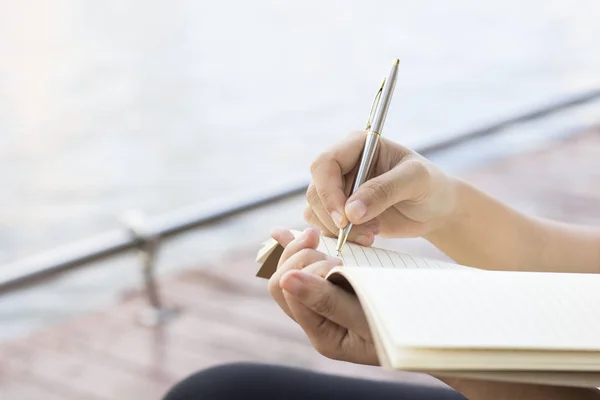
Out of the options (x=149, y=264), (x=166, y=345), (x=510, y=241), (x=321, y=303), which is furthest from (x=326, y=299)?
(x=149, y=264)

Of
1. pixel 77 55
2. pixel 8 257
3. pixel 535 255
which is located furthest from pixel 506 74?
pixel 535 255

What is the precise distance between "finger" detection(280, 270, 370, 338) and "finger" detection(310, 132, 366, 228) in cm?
15

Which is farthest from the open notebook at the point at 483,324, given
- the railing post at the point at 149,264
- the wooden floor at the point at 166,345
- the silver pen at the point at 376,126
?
the railing post at the point at 149,264

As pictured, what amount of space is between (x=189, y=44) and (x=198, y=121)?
134 centimetres

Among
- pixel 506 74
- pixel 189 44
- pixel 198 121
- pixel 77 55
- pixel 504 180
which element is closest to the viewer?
pixel 504 180

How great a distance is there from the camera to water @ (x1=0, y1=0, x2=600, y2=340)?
9.39 ft

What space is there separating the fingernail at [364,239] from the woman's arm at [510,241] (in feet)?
0.38

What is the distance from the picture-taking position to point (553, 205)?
2148 mm

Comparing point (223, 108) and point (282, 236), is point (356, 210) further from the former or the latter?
point (223, 108)

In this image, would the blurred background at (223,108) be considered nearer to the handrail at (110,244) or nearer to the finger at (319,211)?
the handrail at (110,244)

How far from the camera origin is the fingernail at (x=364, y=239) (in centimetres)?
72

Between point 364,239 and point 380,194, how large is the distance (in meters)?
0.06

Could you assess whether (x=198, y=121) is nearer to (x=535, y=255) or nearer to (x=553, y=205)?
(x=553, y=205)

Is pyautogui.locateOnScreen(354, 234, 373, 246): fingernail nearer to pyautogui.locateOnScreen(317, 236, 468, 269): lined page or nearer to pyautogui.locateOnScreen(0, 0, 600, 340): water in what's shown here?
pyautogui.locateOnScreen(317, 236, 468, 269): lined page
